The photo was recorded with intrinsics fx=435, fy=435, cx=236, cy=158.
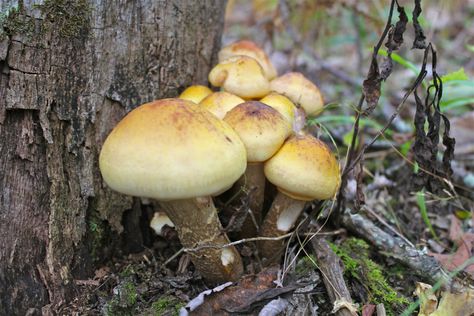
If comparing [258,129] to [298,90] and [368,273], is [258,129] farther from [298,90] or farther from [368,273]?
[368,273]

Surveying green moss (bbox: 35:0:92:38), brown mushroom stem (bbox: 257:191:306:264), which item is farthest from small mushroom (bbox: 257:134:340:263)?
green moss (bbox: 35:0:92:38)

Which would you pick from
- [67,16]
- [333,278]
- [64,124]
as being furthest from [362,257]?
[67,16]

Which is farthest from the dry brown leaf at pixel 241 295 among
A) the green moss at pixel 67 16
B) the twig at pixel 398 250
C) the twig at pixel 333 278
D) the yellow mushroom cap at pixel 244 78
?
the green moss at pixel 67 16

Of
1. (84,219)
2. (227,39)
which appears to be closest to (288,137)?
(84,219)

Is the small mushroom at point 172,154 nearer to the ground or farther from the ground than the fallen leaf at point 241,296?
farther from the ground

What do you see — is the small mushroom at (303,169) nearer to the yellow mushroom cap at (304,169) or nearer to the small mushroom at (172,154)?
the yellow mushroom cap at (304,169)

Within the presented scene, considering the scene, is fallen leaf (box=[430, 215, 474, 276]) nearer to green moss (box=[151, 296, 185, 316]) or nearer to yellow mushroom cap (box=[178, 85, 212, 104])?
green moss (box=[151, 296, 185, 316])
